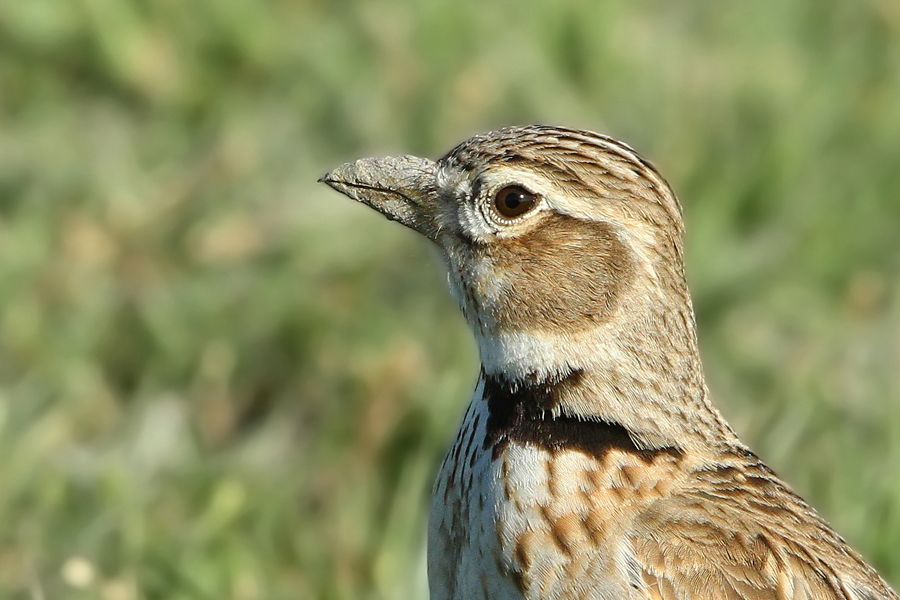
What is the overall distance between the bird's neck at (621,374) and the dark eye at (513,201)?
28 centimetres

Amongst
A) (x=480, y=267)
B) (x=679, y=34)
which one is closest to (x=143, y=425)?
(x=480, y=267)

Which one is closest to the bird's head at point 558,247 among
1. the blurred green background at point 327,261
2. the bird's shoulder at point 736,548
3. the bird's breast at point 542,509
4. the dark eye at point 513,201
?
the dark eye at point 513,201

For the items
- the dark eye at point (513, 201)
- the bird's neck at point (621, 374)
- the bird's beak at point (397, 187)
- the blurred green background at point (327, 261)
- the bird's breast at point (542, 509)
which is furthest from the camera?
the blurred green background at point (327, 261)

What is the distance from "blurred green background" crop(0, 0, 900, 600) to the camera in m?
5.54

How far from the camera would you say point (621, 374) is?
4277mm

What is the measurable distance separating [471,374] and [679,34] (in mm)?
2650

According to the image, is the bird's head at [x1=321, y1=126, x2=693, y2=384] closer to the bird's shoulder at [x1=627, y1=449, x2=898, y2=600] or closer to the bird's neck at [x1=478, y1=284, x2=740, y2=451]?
the bird's neck at [x1=478, y1=284, x2=740, y2=451]

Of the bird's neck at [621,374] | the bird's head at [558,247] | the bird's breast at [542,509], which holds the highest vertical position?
the bird's head at [558,247]

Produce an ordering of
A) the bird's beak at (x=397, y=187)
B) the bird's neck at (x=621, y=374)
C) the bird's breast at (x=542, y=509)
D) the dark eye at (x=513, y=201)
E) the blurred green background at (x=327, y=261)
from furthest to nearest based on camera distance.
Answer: the blurred green background at (x=327, y=261) < the bird's beak at (x=397, y=187) < the dark eye at (x=513, y=201) < the bird's neck at (x=621, y=374) < the bird's breast at (x=542, y=509)

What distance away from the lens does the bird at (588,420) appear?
13.6 feet

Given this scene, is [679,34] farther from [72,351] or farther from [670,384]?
[670,384]

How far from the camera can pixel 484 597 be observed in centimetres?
417

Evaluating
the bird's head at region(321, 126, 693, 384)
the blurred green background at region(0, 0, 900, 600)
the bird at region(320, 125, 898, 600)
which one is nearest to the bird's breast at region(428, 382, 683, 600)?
the bird at region(320, 125, 898, 600)

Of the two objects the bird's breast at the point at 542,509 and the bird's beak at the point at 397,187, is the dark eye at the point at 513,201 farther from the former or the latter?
the bird's breast at the point at 542,509
